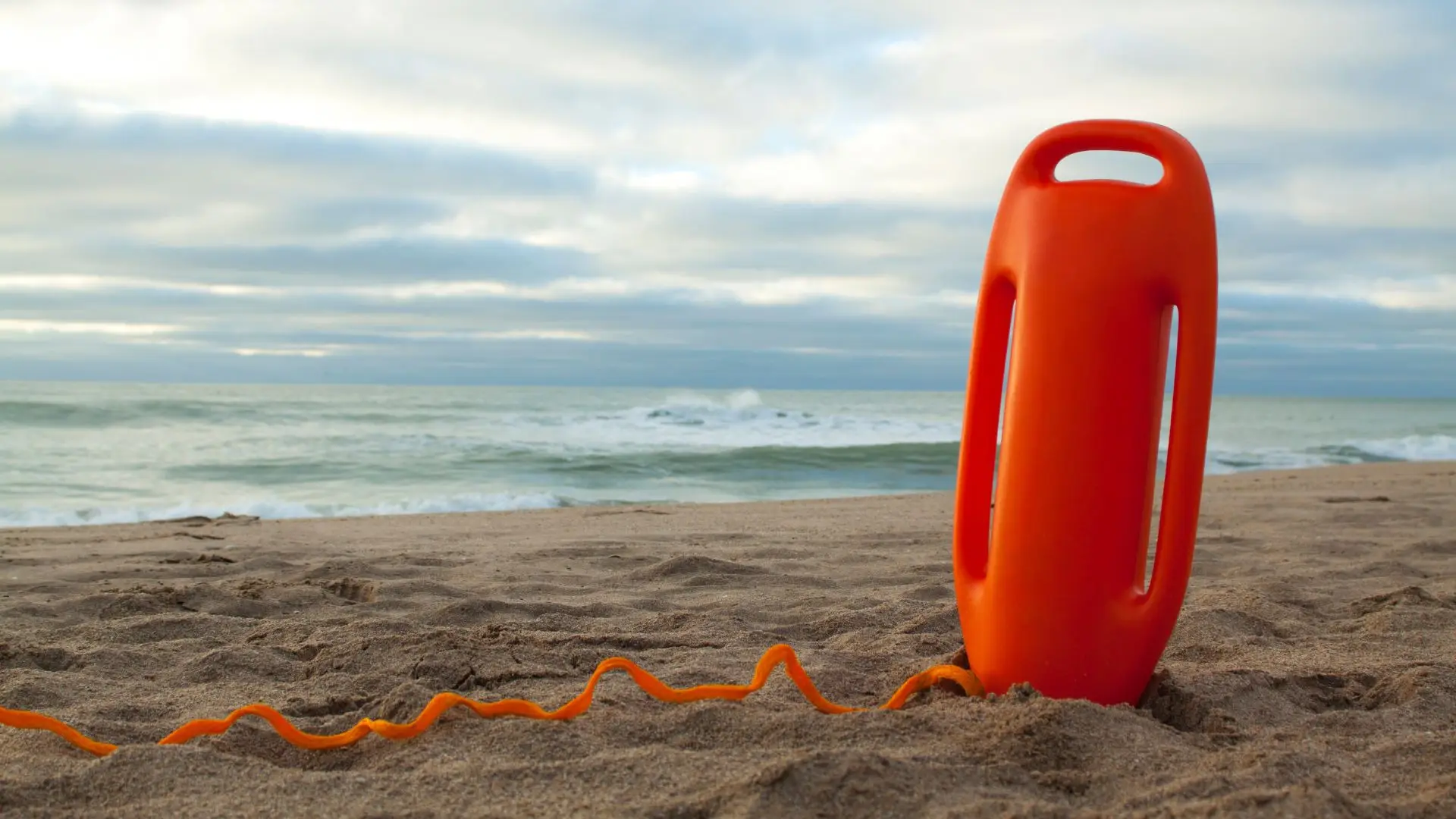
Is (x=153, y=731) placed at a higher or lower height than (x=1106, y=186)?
lower

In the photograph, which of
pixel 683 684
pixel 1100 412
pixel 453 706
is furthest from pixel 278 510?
pixel 1100 412

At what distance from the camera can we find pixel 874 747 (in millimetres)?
1562

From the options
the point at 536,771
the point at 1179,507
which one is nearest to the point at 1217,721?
the point at 1179,507

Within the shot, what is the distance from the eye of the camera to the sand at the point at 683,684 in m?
1.38

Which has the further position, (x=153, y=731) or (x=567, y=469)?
(x=567, y=469)

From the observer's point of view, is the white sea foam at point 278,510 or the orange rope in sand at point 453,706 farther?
the white sea foam at point 278,510

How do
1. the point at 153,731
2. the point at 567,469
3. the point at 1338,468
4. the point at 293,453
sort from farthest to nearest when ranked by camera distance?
the point at 293,453 < the point at 567,469 < the point at 1338,468 < the point at 153,731

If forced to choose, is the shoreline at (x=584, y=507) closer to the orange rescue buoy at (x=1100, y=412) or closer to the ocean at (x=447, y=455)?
the ocean at (x=447, y=455)

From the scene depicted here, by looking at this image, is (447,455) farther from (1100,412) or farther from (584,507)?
(1100,412)

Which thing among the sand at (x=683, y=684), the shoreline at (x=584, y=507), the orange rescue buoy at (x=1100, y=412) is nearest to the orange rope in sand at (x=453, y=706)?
the sand at (x=683, y=684)

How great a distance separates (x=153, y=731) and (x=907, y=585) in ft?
7.12

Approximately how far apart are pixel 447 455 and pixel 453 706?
1181 centimetres

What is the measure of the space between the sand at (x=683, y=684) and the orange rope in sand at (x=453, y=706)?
3 cm

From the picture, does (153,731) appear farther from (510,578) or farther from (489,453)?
(489,453)
